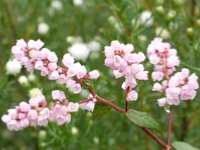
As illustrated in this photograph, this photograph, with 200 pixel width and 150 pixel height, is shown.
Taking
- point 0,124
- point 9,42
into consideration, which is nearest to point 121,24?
point 9,42

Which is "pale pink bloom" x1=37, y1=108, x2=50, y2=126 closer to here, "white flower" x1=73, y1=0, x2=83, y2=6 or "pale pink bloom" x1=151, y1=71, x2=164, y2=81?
"pale pink bloom" x1=151, y1=71, x2=164, y2=81

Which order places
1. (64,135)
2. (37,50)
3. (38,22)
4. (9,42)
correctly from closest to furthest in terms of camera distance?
(37,50) → (64,135) → (9,42) → (38,22)

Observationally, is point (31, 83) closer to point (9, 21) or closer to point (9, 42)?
point (9, 42)

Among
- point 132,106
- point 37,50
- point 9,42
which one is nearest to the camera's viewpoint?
point 37,50

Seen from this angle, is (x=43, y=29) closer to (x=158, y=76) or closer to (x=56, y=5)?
(x=56, y=5)

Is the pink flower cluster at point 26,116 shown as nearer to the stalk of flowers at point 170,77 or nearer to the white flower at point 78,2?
the stalk of flowers at point 170,77

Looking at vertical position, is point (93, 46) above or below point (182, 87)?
above

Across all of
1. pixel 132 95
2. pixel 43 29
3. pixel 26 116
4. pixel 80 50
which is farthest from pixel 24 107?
pixel 43 29
